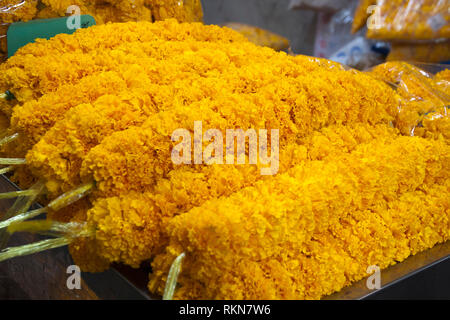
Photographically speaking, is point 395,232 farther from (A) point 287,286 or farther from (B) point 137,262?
(B) point 137,262

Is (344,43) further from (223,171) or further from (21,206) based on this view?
(21,206)

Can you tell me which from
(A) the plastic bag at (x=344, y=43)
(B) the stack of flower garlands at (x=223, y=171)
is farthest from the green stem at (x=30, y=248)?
(A) the plastic bag at (x=344, y=43)

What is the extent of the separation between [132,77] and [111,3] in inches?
24.2

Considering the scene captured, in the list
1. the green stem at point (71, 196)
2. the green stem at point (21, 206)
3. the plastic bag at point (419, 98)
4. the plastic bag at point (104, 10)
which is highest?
the plastic bag at point (104, 10)

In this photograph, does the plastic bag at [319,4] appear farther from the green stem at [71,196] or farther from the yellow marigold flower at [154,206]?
the green stem at [71,196]

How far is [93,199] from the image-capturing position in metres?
0.78

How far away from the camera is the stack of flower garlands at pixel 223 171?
2.27 feet

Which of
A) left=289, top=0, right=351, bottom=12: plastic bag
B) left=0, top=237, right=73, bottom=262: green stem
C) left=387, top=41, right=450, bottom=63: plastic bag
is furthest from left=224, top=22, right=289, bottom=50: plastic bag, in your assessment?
left=0, top=237, right=73, bottom=262: green stem

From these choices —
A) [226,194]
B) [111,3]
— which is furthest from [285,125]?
[111,3]

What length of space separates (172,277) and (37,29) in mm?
954

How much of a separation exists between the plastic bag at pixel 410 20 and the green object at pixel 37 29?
1370mm

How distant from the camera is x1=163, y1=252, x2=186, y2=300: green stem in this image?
660mm

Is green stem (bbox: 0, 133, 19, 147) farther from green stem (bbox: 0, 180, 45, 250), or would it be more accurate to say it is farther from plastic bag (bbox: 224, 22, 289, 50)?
plastic bag (bbox: 224, 22, 289, 50)

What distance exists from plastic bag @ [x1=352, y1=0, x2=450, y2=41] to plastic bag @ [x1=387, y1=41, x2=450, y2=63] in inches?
2.0
